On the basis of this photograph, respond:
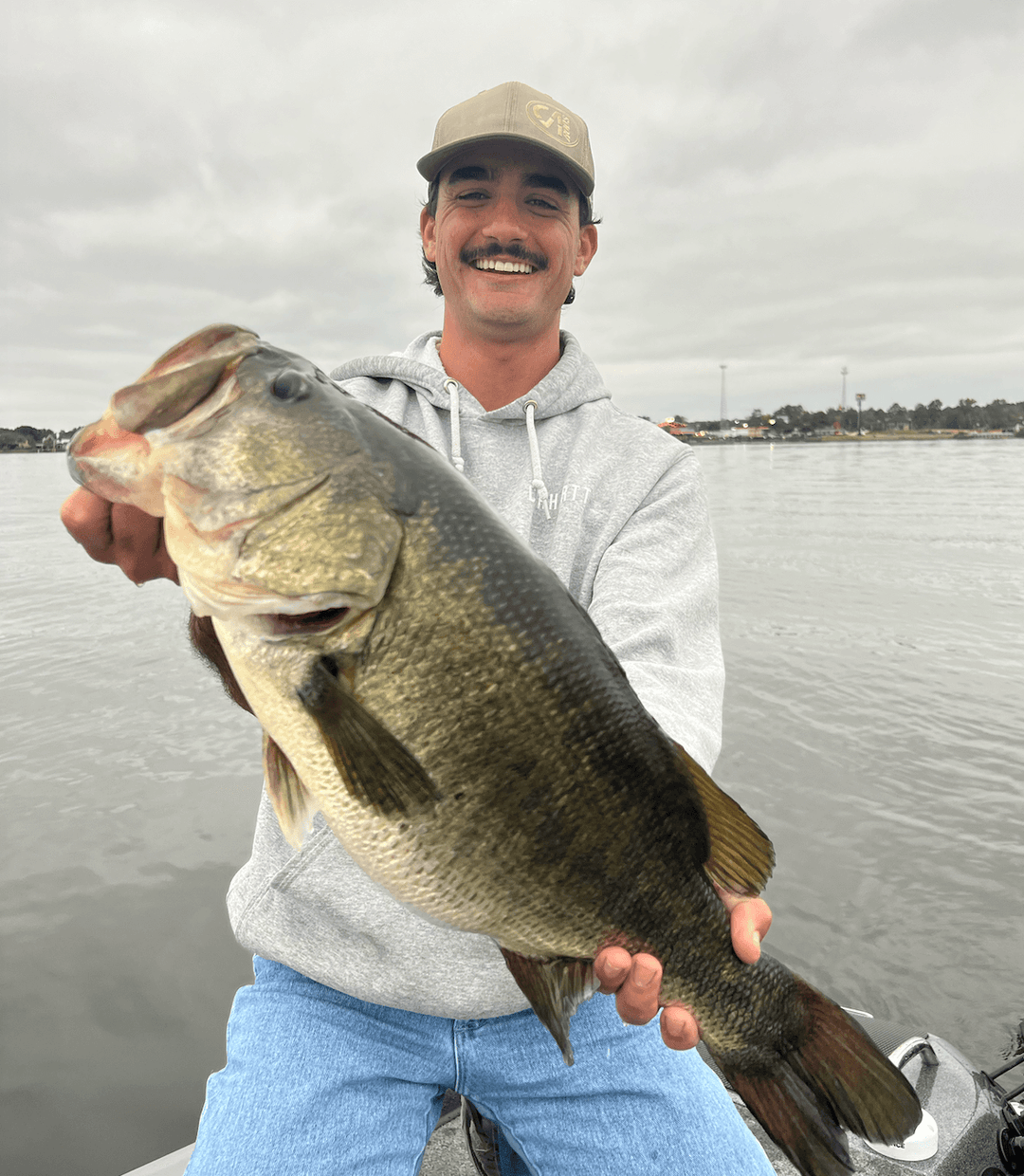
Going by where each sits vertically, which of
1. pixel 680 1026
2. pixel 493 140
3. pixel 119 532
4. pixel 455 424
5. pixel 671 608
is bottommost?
pixel 680 1026

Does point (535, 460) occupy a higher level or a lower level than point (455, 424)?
lower

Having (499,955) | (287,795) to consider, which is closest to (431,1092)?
(499,955)

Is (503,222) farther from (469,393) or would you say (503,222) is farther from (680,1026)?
(680,1026)

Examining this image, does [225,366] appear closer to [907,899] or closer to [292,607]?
[292,607]

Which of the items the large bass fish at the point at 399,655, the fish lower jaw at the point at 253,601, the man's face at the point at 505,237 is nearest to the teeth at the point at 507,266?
the man's face at the point at 505,237

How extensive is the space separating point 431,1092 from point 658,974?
1.27m

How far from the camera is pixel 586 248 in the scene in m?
3.89

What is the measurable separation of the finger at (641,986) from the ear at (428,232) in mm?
3169

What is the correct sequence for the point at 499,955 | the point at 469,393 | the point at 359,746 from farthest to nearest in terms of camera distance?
the point at 469,393 < the point at 499,955 < the point at 359,746

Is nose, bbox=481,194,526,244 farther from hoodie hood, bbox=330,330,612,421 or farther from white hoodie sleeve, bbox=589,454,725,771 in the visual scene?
white hoodie sleeve, bbox=589,454,725,771

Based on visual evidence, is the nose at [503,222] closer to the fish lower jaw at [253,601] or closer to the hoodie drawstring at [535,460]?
the hoodie drawstring at [535,460]

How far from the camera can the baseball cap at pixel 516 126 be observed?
10.3ft

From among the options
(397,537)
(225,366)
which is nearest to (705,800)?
(397,537)

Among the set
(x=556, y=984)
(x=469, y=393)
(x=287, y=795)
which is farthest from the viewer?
(x=469, y=393)
